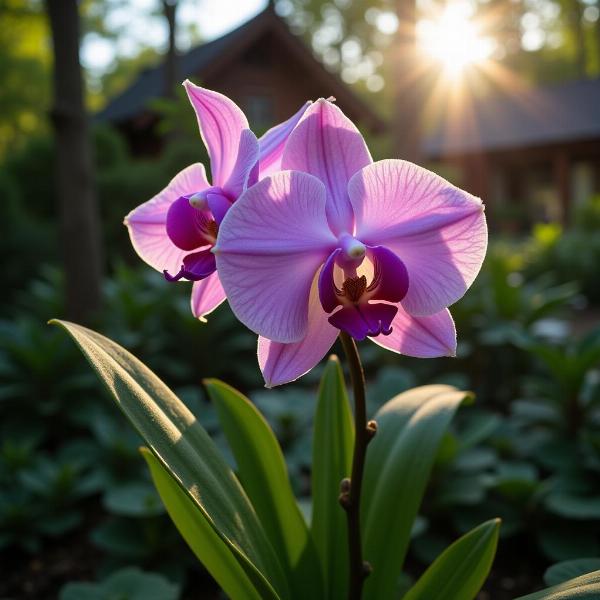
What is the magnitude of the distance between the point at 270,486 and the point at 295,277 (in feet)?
2.27

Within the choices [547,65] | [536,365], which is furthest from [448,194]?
[547,65]

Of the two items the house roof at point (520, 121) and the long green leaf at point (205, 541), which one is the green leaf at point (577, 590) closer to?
the long green leaf at point (205, 541)

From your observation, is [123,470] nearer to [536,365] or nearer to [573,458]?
[573,458]

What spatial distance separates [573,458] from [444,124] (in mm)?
24152

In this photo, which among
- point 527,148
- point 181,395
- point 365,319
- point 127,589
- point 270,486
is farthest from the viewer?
point 527,148

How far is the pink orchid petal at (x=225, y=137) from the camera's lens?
1.10 metres

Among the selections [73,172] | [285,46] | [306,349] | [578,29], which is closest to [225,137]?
[306,349]

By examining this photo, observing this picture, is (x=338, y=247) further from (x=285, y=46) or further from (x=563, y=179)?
(x=563, y=179)

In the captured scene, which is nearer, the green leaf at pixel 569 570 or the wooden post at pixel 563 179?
the green leaf at pixel 569 570

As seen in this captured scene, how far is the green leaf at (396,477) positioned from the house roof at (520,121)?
21.4 meters

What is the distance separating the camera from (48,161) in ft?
39.7

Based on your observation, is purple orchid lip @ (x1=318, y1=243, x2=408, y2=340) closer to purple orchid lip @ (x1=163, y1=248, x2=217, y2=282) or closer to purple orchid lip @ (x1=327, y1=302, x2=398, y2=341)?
purple orchid lip @ (x1=327, y1=302, x2=398, y2=341)

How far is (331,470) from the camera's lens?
1.62m

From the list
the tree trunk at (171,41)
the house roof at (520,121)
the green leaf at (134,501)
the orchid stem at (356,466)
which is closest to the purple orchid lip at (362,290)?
the orchid stem at (356,466)
